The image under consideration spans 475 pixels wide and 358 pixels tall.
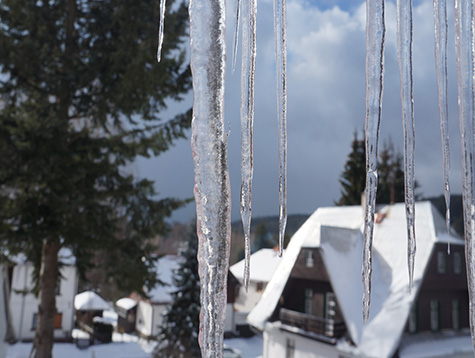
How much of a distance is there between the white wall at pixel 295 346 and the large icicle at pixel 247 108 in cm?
447

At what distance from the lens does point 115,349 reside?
8625 millimetres

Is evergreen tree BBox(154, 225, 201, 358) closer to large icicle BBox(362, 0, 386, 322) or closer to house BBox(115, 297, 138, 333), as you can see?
house BBox(115, 297, 138, 333)

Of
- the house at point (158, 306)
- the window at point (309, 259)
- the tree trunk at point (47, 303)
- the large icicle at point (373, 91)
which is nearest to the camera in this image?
the large icicle at point (373, 91)

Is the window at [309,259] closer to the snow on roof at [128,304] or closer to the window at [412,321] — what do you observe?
the window at [412,321]

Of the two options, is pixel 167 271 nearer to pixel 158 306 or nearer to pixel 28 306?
pixel 158 306

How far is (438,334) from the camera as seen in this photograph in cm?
451

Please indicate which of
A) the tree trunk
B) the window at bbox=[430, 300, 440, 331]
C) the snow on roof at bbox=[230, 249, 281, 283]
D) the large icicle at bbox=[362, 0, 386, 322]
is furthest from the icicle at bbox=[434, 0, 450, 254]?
the window at bbox=[430, 300, 440, 331]

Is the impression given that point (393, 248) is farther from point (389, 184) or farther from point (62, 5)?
point (62, 5)

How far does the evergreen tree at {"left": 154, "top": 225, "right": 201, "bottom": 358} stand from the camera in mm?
6805

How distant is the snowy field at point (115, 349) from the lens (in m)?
6.61

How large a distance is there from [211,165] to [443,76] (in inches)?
24.7

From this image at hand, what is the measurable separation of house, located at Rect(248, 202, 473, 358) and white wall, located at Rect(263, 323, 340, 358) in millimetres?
23

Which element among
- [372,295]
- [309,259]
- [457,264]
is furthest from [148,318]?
[457,264]

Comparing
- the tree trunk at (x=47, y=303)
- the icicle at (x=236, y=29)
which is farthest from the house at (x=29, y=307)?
the icicle at (x=236, y=29)
